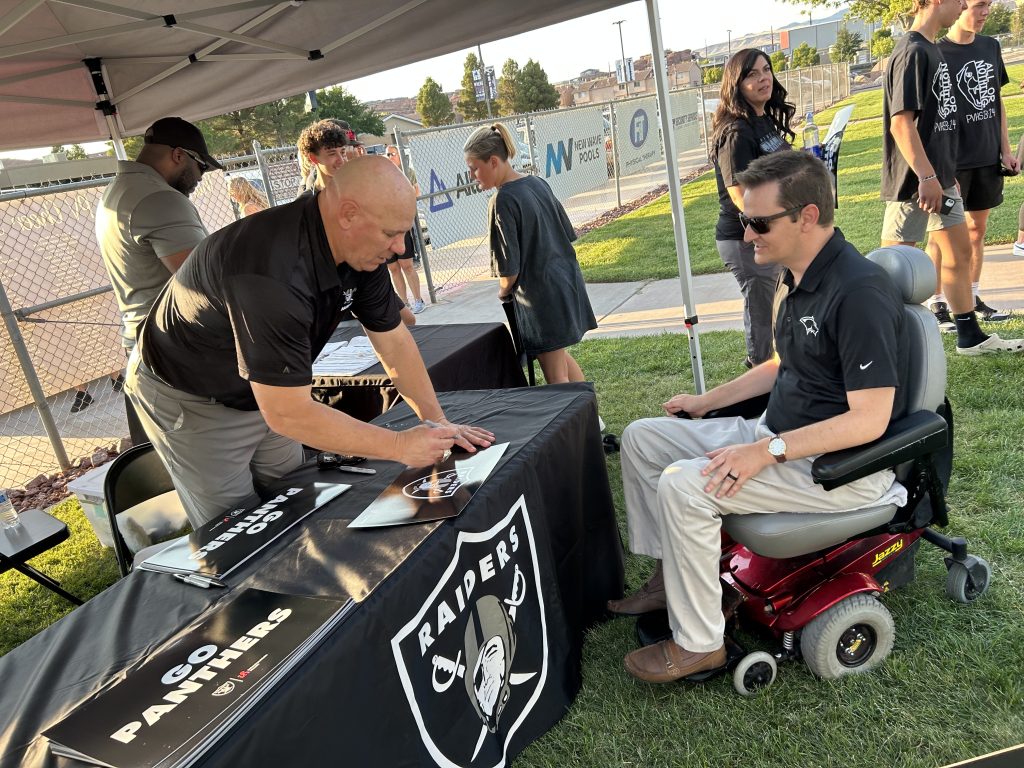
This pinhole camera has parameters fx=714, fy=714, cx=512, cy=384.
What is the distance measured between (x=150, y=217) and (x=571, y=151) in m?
10.9

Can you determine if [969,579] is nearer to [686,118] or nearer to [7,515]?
[7,515]

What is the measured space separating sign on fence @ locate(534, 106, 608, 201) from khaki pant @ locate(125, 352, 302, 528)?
9.30 meters

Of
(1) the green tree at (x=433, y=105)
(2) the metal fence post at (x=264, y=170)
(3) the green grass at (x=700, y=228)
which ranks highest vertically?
(1) the green tree at (x=433, y=105)

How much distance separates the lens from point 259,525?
1.84 m

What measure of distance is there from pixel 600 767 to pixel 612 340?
4.16m

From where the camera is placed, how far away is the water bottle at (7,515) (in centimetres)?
289

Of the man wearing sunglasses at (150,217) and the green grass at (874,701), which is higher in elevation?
the man wearing sunglasses at (150,217)

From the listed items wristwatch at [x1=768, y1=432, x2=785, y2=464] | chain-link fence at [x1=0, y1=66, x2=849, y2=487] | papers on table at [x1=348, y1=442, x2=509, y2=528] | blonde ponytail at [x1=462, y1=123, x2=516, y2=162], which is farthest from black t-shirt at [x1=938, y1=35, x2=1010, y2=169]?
chain-link fence at [x1=0, y1=66, x2=849, y2=487]

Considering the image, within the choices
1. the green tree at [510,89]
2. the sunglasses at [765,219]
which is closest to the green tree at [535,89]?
the green tree at [510,89]

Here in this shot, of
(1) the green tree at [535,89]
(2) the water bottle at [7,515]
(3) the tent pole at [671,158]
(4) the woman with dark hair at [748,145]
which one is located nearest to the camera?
(2) the water bottle at [7,515]

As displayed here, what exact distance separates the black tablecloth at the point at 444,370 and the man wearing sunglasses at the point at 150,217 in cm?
81

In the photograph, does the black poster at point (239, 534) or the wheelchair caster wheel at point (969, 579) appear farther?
the wheelchair caster wheel at point (969, 579)

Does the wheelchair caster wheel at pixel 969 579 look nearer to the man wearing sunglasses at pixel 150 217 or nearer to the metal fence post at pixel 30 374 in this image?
the man wearing sunglasses at pixel 150 217

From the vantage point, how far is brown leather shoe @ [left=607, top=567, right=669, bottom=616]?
2400 millimetres
